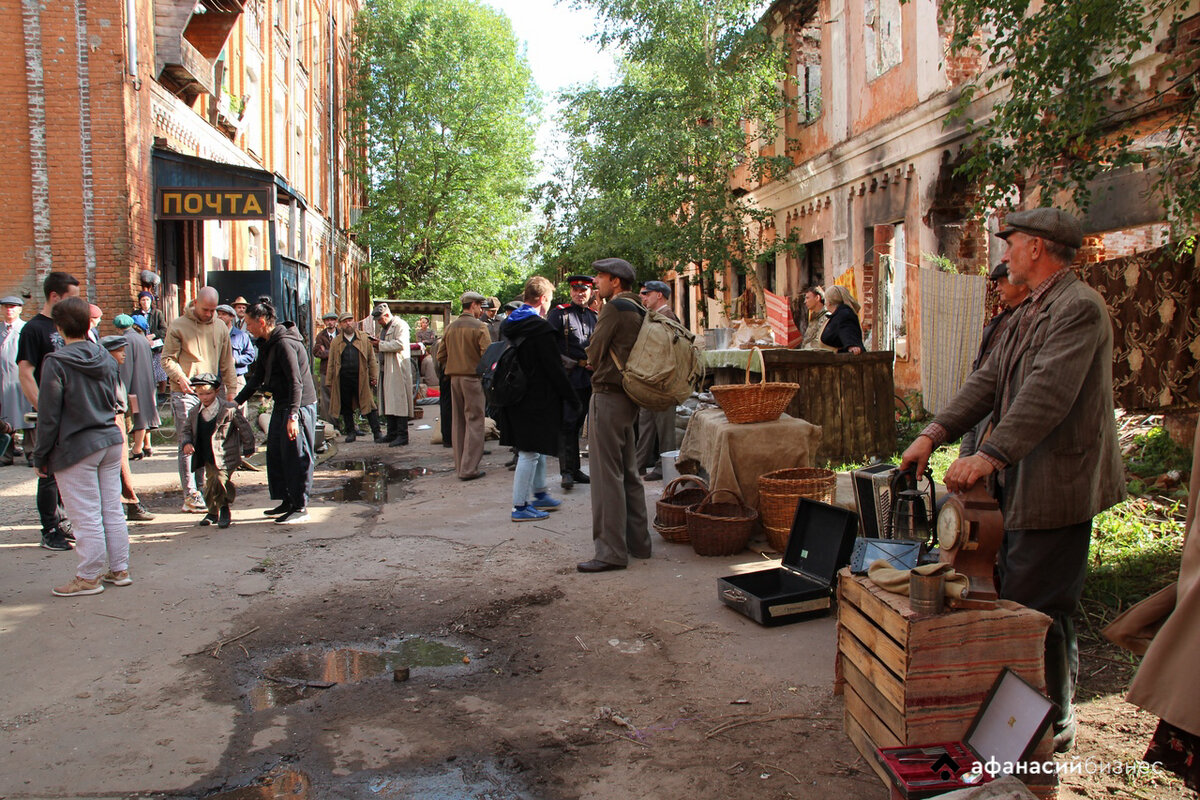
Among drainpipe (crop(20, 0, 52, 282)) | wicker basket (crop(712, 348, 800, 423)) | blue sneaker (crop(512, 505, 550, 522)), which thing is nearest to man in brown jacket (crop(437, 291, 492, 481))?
blue sneaker (crop(512, 505, 550, 522))

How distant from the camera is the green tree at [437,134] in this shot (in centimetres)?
3488

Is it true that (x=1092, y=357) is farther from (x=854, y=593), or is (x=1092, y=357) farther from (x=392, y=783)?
(x=392, y=783)

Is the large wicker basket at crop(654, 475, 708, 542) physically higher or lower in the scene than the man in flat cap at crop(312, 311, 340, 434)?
lower

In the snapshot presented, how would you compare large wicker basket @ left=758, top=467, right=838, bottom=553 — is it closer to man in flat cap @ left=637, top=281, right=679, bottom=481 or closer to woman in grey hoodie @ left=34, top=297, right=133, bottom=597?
man in flat cap @ left=637, top=281, right=679, bottom=481

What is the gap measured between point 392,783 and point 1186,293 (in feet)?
22.1

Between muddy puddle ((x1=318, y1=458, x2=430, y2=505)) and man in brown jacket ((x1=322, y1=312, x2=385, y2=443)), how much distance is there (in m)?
1.62

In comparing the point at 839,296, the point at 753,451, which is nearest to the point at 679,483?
the point at 753,451

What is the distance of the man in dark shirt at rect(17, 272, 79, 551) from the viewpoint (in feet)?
21.8

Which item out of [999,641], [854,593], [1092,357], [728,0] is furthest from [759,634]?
[728,0]

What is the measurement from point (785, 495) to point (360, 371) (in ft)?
27.2

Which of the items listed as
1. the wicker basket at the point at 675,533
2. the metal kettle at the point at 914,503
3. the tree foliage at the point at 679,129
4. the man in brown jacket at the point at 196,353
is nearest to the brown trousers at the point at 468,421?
the man in brown jacket at the point at 196,353

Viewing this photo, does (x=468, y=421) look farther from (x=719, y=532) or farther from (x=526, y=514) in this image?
(x=719, y=532)

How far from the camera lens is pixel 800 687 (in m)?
4.02

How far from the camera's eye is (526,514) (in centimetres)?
770
